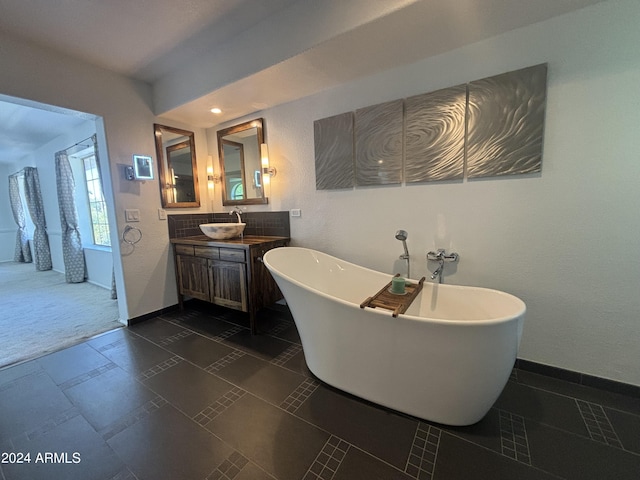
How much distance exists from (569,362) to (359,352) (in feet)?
4.49

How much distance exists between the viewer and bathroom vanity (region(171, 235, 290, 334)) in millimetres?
2270

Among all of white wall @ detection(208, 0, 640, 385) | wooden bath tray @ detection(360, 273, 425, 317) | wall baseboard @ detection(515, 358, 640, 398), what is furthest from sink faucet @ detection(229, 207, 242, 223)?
wall baseboard @ detection(515, 358, 640, 398)

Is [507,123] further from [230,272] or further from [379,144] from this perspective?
[230,272]

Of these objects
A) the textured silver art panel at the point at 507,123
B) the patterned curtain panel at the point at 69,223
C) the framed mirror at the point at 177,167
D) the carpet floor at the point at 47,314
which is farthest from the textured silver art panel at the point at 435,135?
the patterned curtain panel at the point at 69,223

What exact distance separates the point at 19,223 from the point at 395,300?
845cm

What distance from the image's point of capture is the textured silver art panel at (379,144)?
1944 mm

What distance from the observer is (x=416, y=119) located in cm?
185

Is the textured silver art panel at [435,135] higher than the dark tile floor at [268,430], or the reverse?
the textured silver art panel at [435,135]

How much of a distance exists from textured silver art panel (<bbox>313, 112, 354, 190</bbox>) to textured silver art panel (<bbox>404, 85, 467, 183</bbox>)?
0.49 m

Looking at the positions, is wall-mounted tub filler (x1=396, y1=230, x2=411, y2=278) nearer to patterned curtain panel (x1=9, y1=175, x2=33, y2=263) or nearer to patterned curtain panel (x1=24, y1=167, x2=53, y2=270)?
patterned curtain panel (x1=24, y1=167, x2=53, y2=270)

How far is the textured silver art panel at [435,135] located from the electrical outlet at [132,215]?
2642 millimetres

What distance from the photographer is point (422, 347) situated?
119cm

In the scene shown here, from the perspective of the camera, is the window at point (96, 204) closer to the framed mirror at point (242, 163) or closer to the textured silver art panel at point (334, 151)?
the framed mirror at point (242, 163)

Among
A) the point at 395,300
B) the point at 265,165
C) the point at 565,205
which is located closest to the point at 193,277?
the point at 265,165
